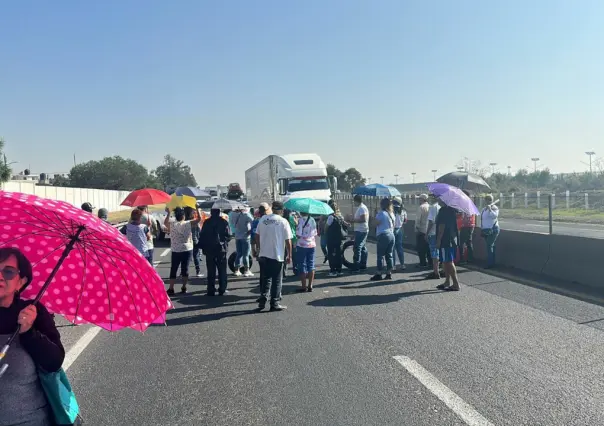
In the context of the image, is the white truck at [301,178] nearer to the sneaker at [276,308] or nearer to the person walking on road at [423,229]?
the person walking on road at [423,229]

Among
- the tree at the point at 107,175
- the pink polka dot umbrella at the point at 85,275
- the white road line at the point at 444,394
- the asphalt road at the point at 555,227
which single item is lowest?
the asphalt road at the point at 555,227

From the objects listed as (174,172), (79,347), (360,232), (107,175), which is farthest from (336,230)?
(174,172)

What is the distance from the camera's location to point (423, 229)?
14391 millimetres

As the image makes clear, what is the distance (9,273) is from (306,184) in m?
25.8

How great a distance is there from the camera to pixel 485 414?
484cm

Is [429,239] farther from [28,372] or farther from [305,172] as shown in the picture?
[305,172]

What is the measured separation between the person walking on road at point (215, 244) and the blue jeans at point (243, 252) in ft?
8.12

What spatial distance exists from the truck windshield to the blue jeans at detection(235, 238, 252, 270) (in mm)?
14490

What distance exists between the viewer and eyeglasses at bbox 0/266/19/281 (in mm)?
2895

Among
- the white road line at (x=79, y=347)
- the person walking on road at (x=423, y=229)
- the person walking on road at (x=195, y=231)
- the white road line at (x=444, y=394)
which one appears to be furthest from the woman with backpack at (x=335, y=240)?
the white road line at (x=444, y=394)

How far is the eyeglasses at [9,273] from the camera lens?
2.89m

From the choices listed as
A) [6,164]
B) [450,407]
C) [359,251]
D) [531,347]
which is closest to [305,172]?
[359,251]

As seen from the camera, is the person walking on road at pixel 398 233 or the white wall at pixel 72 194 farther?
the white wall at pixel 72 194

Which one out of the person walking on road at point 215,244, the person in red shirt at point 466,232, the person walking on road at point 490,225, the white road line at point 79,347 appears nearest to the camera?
the white road line at point 79,347
